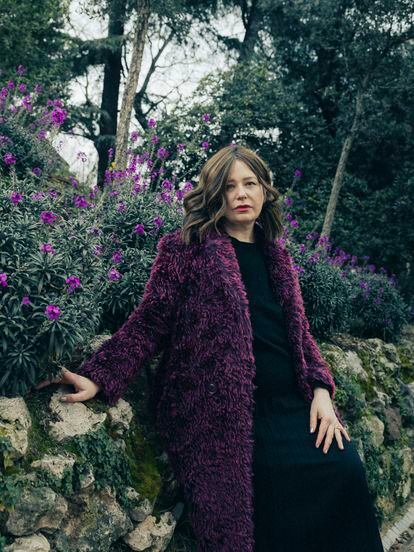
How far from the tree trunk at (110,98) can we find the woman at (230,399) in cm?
913

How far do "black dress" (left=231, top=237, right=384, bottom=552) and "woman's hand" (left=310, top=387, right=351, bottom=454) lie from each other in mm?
28

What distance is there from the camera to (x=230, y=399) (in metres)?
1.88

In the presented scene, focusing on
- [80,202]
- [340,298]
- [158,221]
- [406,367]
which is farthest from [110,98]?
[80,202]

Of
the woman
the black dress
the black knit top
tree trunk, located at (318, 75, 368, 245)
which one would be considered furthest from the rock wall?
tree trunk, located at (318, 75, 368, 245)

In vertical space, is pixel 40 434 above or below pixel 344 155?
below

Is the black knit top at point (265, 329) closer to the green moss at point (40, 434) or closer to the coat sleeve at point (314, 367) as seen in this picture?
the coat sleeve at point (314, 367)

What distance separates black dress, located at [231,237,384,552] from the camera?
1.92 metres

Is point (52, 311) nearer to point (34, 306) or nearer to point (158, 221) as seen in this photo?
point (34, 306)

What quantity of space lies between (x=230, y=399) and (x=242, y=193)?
32.4 inches

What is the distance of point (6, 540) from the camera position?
1472 mm

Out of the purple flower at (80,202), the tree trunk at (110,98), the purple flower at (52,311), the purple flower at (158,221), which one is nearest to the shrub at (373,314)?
the purple flower at (158,221)

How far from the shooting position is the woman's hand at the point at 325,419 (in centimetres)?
200

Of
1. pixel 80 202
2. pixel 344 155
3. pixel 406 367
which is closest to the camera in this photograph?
pixel 80 202

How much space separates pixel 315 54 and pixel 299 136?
1.89 meters
